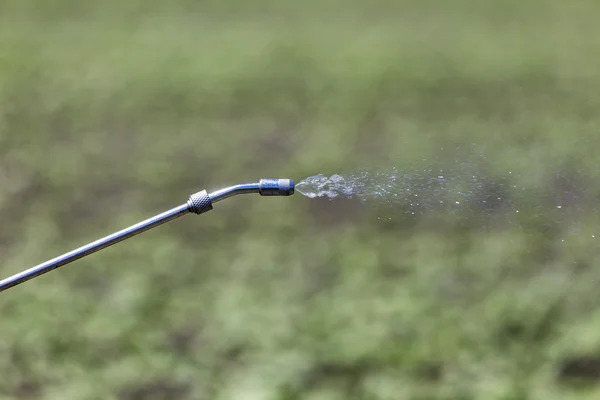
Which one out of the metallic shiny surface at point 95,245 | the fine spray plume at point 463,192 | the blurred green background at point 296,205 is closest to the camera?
the metallic shiny surface at point 95,245

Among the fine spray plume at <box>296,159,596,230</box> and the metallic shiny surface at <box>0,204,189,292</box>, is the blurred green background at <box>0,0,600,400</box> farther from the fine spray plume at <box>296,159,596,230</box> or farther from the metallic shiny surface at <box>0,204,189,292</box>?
the metallic shiny surface at <box>0,204,189,292</box>

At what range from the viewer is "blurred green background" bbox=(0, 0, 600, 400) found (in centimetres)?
299

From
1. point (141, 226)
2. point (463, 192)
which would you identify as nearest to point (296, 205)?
point (463, 192)

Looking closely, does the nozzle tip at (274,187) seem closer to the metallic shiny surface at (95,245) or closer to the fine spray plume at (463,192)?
the metallic shiny surface at (95,245)

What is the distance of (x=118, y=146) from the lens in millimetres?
4383

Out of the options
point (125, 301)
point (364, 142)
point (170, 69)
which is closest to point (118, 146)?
point (170, 69)

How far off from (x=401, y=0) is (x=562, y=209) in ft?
10.7

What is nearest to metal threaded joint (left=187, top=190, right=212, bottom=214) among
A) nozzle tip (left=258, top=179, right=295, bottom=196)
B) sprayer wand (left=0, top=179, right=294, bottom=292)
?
sprayer wand (left=0, top=179, right=294, bottom=292)

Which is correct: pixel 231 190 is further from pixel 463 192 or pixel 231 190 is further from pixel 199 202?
pixel 463 192

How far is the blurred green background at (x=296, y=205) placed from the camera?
299 centimetres

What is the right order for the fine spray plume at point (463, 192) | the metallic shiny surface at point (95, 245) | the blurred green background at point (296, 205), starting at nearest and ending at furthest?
the metallic shiny surface at point (95, 245) < the fine spray plume at point (463, 192) < the blurred green background at point (296, 205)

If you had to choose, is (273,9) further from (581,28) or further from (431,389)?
(431,389)

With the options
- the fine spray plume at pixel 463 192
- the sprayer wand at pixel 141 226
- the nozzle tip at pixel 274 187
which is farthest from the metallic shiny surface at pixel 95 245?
the fine spray plume at pixel 463 192

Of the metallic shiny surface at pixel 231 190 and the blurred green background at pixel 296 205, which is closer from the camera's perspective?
the metallic shiny surface at pixel 231 190
